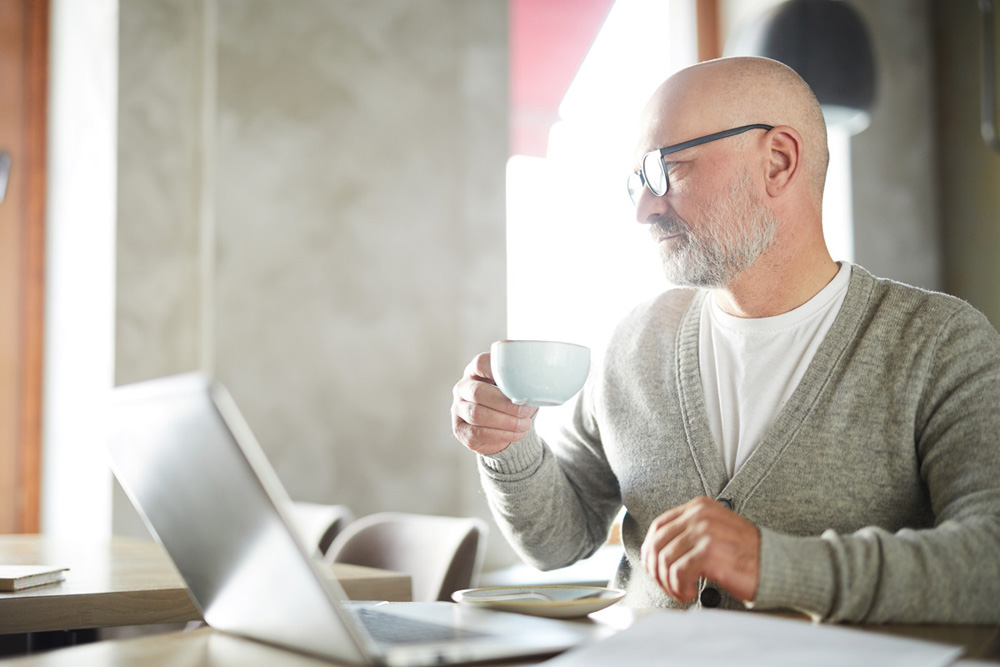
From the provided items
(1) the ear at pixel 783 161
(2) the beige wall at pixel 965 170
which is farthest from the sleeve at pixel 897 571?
(2) the beige wall at pixel 965 170

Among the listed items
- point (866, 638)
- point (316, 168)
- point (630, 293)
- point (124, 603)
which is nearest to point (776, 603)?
point (866, 638)

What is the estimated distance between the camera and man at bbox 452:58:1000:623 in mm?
1102

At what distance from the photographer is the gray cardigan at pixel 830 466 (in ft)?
2.72

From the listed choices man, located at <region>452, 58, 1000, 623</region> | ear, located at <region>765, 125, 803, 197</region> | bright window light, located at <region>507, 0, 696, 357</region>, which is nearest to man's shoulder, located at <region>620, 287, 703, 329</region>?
man, located at <region>452, 58, 1000, 623</region>

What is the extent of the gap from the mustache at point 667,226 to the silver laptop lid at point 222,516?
784 millimetres

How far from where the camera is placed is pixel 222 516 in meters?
0.73

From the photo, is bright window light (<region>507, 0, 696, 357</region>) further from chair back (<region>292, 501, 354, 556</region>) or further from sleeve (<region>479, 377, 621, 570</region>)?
sleeve (<region>479, 377, 621, 570</region>)

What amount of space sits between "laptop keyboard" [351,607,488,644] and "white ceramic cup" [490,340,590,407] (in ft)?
0.83

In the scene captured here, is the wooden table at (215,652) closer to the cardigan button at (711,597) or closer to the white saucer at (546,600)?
the white saucer at (546,600)

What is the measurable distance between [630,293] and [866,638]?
256cm

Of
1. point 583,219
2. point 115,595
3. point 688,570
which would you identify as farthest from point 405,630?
point 583,219

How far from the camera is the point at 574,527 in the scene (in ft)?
4.51

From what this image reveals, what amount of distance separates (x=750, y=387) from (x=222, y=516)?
784 millimetres

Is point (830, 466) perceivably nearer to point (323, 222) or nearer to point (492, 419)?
point (492, 419)
